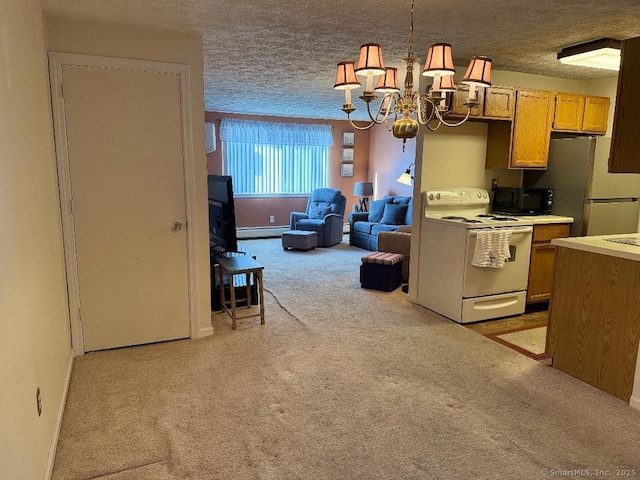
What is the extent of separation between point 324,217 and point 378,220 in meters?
0.94

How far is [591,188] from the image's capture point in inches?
160

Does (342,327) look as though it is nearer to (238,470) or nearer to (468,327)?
(468,327)

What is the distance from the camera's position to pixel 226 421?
230 cm

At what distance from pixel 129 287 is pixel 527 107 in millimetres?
3816

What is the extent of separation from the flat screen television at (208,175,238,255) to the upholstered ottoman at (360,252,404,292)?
1.74 metres

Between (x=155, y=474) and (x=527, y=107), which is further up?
(x=527, y=107)

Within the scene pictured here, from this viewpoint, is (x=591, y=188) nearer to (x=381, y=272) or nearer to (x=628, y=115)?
(x=628, y=115)

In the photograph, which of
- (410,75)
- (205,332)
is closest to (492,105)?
(410,75)

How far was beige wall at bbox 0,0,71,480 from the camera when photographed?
1.46 m

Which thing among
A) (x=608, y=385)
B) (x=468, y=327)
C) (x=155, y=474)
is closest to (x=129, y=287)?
(x=155, y=474)

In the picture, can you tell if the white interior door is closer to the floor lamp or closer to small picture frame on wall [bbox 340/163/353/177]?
the floor lamp

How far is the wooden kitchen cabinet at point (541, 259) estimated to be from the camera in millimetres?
4035

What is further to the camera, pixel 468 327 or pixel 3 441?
pixel 468 327

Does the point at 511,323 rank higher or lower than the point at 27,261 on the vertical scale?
lower
